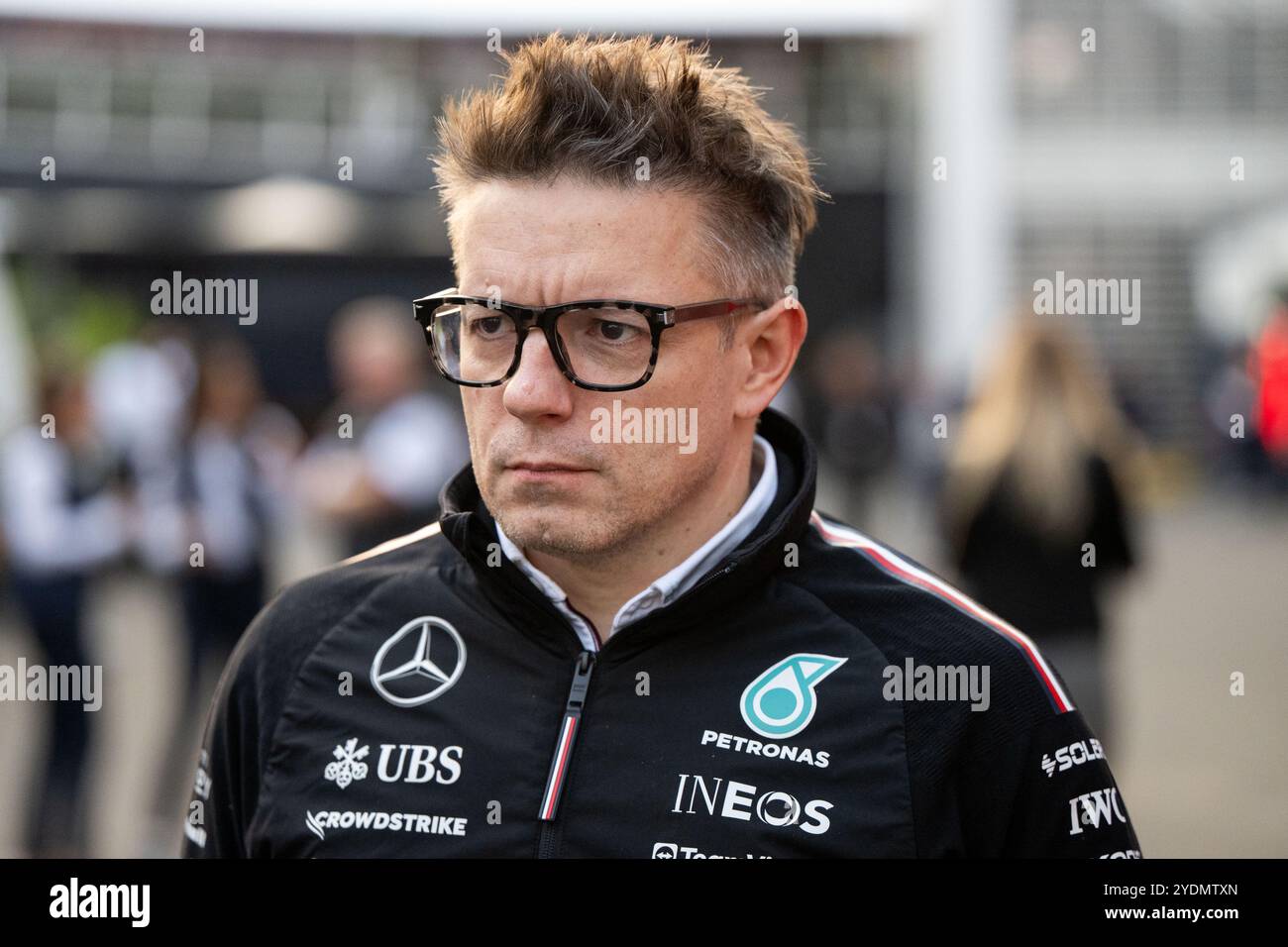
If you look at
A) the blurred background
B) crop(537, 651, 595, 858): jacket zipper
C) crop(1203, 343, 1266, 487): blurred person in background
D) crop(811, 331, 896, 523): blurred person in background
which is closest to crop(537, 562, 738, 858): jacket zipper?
crop(537, 651, 595, 858): jacket zipper

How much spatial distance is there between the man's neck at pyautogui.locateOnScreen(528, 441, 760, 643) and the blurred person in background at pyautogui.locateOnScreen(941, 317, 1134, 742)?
270cm

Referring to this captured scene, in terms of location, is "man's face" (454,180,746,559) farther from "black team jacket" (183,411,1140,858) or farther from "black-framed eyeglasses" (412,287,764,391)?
"black team jacket" (183,411,1140,858)

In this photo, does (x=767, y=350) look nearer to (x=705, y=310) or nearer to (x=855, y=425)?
(x=705, y=310)

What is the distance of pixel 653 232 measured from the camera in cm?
197

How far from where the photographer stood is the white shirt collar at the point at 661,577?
6.68ft

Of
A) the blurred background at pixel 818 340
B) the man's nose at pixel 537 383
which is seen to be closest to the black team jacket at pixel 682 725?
the man's nose at pixel 537 383

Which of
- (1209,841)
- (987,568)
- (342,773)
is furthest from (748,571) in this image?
(1209,841)

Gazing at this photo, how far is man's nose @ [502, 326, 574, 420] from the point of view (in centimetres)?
194

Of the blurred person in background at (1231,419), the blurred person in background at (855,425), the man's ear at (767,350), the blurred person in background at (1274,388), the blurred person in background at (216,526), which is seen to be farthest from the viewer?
the blurred person in background at (1231,419)

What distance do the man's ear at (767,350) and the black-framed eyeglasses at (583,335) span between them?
0.12 meters

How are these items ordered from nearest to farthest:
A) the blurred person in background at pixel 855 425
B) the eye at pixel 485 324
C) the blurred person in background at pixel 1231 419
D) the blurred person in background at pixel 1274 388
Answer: the eye at pixel 485 324, the blurred person in background at pixel 855 425, the blurred person in background at pixel 1274 388, the blurred person in background at pixel 1231 419

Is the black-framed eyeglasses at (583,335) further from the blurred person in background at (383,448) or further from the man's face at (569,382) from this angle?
the blurred person in background at (383,448)
